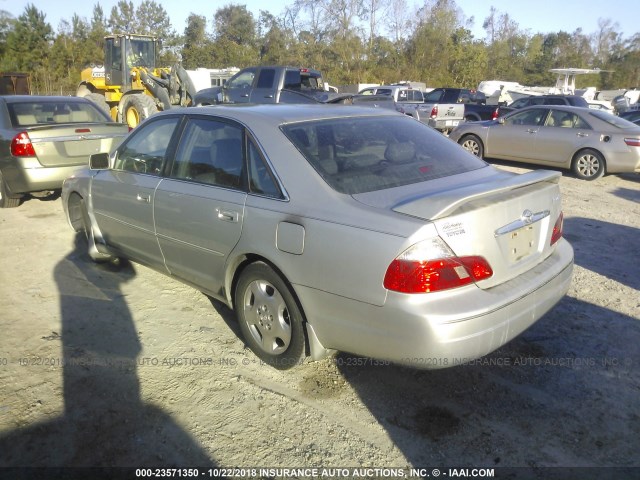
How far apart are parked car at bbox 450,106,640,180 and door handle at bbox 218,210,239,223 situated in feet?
30.1

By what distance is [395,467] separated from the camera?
2559mm

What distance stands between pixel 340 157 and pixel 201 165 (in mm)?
1118

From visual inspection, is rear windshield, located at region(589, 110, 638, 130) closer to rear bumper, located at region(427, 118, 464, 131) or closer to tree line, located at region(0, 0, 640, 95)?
rear bumper, located at region(427, 118, 464, 131)

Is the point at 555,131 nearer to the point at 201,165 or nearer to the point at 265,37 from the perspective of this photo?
the point at 201,165

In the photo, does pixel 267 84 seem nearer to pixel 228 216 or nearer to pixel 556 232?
pixel 228 216

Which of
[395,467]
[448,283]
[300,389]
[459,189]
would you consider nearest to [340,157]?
[459,189]

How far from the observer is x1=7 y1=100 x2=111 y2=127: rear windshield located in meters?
7.49

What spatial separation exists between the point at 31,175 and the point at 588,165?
32.2 ft

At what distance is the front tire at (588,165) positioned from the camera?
33.7 feet

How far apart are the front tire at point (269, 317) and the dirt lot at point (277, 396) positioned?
14cm

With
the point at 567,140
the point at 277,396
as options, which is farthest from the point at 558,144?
the point at 277,396

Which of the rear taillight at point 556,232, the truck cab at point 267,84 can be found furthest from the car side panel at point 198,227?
the truck cab at point 267,84

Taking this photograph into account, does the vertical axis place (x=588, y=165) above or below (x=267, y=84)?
below

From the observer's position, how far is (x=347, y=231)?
273cm
